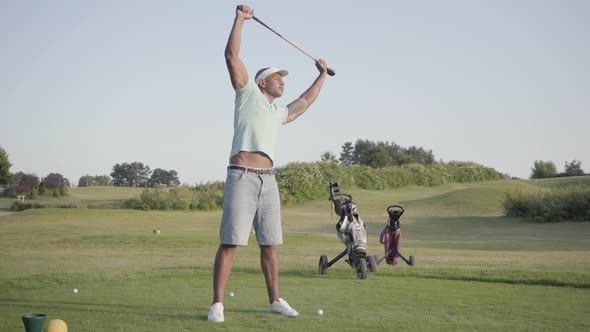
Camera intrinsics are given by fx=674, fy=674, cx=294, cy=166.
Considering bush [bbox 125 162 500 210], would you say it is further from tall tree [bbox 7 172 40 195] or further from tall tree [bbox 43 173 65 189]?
tall tree [bbox 7 172 40 195]

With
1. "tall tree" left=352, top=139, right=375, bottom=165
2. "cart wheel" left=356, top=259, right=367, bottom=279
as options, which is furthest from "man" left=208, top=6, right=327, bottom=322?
"tall tree" left=352, top=139, right=375, bottom=165

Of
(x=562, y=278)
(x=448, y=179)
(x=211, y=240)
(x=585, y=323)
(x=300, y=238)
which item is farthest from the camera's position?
(x=448, y=179)

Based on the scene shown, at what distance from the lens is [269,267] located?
647 centimetres

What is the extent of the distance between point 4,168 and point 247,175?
1428 inches

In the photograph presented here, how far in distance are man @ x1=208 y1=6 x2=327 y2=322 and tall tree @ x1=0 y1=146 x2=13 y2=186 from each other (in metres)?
35.9

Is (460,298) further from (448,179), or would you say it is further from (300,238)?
(448,179)

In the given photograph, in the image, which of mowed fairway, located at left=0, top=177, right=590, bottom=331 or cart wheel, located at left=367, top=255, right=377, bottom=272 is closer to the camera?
mowed fairway, located at left=0, top=177, right=590, bottom=331

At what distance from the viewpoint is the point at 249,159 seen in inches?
245

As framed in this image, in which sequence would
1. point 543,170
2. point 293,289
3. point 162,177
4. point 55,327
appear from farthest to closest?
point 543,170 → point 162,177 → point 293,289 → point 55,327

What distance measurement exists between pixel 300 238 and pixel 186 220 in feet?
25.7

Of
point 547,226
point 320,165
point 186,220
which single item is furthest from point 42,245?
point 320,165

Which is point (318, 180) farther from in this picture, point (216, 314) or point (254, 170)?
point (216, 314)

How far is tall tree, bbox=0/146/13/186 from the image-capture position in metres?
38.5

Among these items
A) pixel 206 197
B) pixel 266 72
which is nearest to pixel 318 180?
pixel 206 197
